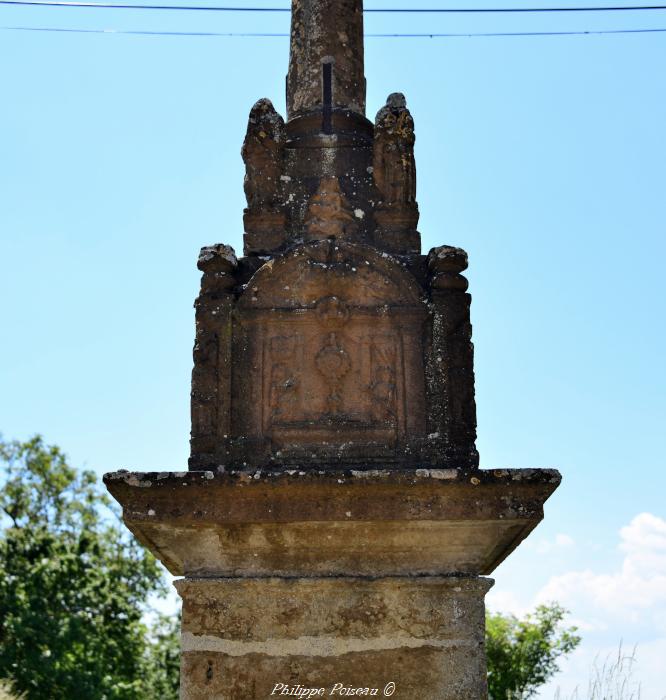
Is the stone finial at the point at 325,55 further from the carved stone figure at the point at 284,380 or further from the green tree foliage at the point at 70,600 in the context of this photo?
the green tree foliage at the point at 70,600

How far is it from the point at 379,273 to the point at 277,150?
1029 mm

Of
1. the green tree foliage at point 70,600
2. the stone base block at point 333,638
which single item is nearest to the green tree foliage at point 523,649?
the green tree foliage at point 70,600

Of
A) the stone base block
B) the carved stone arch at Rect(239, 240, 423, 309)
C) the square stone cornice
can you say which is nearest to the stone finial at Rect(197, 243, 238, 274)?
the carved stone arch at Rect(239, 240, 423, 309)

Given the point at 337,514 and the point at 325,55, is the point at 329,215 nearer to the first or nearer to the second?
the point at 325,55

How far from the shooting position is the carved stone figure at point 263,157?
16.2ft

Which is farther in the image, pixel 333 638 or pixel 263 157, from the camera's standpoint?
pixel 263 157

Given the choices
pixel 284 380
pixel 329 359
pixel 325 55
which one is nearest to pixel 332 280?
pixel 329 359

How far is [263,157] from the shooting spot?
4980 millimetres

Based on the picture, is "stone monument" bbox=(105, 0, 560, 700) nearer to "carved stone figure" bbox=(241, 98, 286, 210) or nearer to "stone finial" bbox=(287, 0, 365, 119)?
"carved stone figure" bbox=(241, 98, 286, 210)

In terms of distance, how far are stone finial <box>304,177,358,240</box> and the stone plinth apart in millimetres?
1540

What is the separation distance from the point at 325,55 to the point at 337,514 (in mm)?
3086

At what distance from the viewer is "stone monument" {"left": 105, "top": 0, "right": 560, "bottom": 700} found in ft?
12.6

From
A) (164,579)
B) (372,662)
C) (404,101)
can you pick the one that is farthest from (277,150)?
(164,579)

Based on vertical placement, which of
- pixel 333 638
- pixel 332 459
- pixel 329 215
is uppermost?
pixel 329 215
